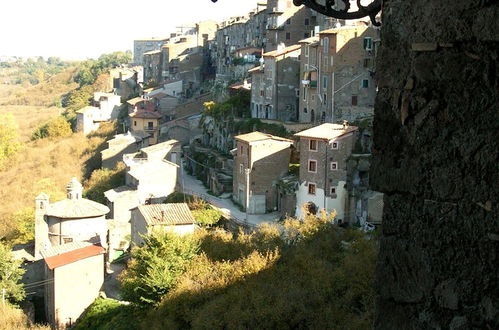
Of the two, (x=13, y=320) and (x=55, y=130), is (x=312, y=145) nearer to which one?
(x=13, y=320)

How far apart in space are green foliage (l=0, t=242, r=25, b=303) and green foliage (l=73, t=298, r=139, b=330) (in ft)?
12.4

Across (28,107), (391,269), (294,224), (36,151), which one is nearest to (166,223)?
(294,224)

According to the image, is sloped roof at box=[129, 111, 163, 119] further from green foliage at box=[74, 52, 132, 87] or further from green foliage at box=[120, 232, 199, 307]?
green foliage at box=[74, 52, 132, 87]

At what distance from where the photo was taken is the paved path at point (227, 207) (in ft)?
119

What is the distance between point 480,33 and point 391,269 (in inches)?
47.3

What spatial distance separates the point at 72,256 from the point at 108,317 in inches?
230

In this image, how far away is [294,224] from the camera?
2719 centimetres

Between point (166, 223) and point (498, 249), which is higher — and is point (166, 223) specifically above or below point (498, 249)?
below

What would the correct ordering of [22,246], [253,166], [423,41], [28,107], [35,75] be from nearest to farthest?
[423,41]
[253,166]
[22,246]
[28,107]
[35,75]

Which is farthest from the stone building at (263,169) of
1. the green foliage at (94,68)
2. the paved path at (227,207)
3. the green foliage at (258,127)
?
the green foliage at (94,68)

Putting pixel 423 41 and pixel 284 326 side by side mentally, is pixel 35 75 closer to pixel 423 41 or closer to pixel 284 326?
pixel 284 326

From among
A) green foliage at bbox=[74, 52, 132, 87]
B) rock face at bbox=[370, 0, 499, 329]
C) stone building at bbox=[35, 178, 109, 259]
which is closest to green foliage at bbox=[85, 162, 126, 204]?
stone building at bbox=[35, 178, 109, 259]

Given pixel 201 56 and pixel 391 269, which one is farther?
pixel 201 56

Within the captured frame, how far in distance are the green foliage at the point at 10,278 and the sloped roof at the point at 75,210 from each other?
5.01 meters
